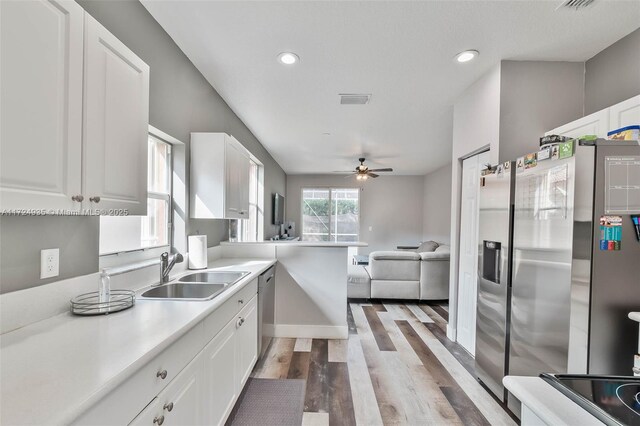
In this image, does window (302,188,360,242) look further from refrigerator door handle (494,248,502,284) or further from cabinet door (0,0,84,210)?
cabinet door (0,0,84,210)

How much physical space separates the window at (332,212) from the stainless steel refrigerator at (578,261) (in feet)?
21.6

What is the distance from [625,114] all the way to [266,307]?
315cm

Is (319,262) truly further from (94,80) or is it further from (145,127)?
(94,80)

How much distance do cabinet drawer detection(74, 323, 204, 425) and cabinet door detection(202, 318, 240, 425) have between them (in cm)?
24

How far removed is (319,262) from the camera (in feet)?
10.4

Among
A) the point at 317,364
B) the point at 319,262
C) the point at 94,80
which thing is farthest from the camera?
the point at 319,262

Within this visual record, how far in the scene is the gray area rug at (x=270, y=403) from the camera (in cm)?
192

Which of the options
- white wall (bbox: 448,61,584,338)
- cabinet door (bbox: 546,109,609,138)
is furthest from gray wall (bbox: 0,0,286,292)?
cabinet door (bbox: 546,109,609,138)

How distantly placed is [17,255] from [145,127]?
745 millimetres

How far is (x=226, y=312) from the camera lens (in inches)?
67.7

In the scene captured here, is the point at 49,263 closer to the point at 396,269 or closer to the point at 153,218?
the point at 153,218

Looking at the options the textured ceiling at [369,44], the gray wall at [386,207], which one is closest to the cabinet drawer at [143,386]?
the textured ceiling at [369,44]

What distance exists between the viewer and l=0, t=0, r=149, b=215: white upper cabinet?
82 cm

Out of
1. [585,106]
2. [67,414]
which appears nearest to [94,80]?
[67,414]
